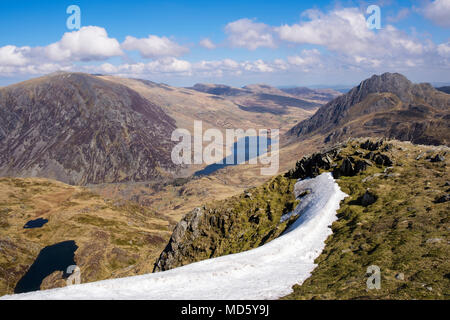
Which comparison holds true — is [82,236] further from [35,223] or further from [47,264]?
[35,223]

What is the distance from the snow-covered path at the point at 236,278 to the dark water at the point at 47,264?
4418 inches

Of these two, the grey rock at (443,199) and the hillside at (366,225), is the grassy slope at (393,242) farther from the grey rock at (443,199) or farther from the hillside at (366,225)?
the grey rock at (443,199)

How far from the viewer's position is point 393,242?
2581 centimetres

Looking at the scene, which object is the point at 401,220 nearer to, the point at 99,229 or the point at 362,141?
the point at 362,141

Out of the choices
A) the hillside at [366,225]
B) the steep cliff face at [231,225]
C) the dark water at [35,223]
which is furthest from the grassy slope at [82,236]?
the hillside at [366,225]

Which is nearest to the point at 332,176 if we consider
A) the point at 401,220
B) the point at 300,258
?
the point at 401,220

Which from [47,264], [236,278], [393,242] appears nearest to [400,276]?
[393,242]

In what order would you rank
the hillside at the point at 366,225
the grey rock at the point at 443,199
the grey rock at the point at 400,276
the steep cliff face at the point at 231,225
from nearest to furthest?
the grey rock at the point at 400,276 → the hillside at the point at 366,225 → the grey rock at the point at 443,199 → the steep cliff face at the point at 231,225

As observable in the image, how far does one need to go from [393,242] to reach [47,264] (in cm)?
14805

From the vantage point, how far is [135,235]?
159 metres

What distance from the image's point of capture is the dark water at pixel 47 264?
117 m

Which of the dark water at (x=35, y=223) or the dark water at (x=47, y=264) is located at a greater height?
the dark water at (x=35, y=223)

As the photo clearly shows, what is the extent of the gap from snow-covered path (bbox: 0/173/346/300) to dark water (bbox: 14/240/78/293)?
112 m
